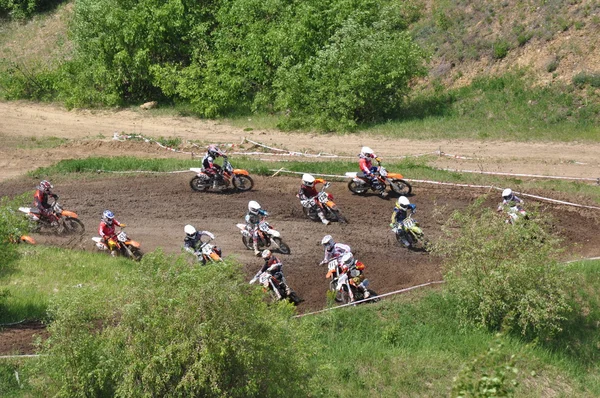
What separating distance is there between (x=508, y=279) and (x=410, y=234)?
18.0ft

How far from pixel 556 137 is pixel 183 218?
56.0 ft

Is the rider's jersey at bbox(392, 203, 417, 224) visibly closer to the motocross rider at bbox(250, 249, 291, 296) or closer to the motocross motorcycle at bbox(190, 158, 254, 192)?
the motocross rider at bbox(250, 249, 291, 296)

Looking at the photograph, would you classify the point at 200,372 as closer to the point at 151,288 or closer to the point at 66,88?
the point at 151,288

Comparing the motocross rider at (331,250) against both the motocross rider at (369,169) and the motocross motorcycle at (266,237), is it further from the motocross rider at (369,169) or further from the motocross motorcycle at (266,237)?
the motocross rider at (369,169)

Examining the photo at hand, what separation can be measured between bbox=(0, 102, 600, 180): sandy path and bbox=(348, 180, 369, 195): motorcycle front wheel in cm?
491

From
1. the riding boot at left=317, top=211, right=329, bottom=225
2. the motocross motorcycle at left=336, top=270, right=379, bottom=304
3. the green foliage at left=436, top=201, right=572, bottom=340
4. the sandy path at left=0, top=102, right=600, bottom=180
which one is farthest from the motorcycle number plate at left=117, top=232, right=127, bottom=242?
the sandy path at left=0, top=102, right=600, bottom=180

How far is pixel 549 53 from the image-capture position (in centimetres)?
3969

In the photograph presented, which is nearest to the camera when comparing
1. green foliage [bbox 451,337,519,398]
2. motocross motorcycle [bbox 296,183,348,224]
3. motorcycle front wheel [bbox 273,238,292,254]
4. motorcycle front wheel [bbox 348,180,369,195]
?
green foliage [bbox 451,337,519,398]

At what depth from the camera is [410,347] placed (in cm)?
2067

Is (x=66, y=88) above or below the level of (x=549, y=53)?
below

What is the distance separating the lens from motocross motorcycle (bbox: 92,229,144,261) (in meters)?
26.0

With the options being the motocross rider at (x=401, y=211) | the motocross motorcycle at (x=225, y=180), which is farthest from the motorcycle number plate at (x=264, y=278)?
the motocross motorcycle at (x=225, y=180)

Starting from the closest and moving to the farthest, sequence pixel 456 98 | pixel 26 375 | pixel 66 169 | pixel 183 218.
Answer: pixel 26 375 < pixel 183 218 < pixel 66 169 < pixel 456 98

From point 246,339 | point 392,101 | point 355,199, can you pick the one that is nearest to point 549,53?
point 392,101
